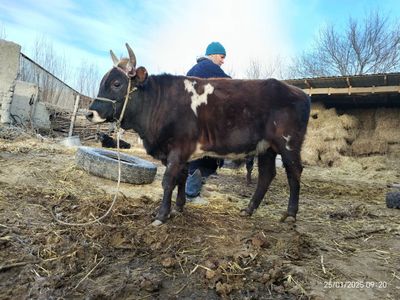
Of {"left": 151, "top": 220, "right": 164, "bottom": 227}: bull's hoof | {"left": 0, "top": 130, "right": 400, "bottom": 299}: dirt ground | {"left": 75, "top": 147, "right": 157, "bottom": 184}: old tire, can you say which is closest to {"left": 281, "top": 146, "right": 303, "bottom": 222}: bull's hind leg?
{"left": 0, "top": 130, "right": 400, "bottom": 299}: dirt ground

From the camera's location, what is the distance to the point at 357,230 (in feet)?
13.8

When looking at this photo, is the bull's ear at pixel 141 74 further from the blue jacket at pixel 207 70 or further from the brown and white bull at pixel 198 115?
the blue jacket at pixel 207 70

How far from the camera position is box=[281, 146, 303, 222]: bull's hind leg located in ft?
13.9

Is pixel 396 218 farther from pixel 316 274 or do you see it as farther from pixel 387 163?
pixel 387 163

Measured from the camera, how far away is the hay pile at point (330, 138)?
10.8 metres

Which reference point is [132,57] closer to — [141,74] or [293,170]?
[141,74]

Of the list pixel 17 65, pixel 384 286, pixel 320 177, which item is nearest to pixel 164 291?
pixel 384 286

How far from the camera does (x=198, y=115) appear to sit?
4141mm

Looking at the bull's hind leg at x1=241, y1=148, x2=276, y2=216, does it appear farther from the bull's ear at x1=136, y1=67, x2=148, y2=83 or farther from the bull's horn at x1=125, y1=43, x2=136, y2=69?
the bull's horn at x1=125, y1=43, x2=136, y2=69

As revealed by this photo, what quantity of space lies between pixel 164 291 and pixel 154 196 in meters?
2.74

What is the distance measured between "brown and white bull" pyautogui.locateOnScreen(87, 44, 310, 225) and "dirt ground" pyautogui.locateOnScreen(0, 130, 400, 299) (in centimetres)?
60


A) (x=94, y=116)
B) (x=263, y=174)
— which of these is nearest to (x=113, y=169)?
(x=94, y=116)

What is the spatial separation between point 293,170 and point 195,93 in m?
1.48

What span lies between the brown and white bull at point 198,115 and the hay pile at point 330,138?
6.92m
